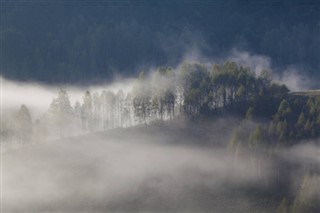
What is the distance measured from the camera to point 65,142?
4779 inches

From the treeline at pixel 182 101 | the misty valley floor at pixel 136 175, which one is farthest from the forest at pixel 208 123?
the misty valley floor at pixel 136 175

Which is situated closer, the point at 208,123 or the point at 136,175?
the point at 136,175

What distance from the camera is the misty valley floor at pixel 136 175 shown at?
334 feet

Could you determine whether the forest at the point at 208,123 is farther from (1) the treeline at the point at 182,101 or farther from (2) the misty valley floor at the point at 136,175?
(2) the misty valley floor at the point at 136,175

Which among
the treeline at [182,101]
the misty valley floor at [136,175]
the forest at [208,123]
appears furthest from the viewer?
the treeline at [182,101]

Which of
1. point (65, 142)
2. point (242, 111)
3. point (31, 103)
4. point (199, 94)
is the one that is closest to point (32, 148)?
point (65, 142)

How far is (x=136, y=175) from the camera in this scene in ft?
359

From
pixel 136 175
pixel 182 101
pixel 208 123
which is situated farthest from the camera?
pixel 182 101

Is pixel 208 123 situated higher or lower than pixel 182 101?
lower

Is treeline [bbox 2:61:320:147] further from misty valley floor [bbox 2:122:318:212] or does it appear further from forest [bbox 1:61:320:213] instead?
misty valley floor [bbox 2:122:318:212]

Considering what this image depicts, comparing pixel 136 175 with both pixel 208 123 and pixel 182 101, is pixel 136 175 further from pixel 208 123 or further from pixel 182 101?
pixel 182 101

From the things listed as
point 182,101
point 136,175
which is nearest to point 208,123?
point 182,101

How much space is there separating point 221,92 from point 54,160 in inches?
A: 1422

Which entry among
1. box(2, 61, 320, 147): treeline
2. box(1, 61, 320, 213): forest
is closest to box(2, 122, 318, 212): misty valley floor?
box(1, 61, 320, 213): forest
